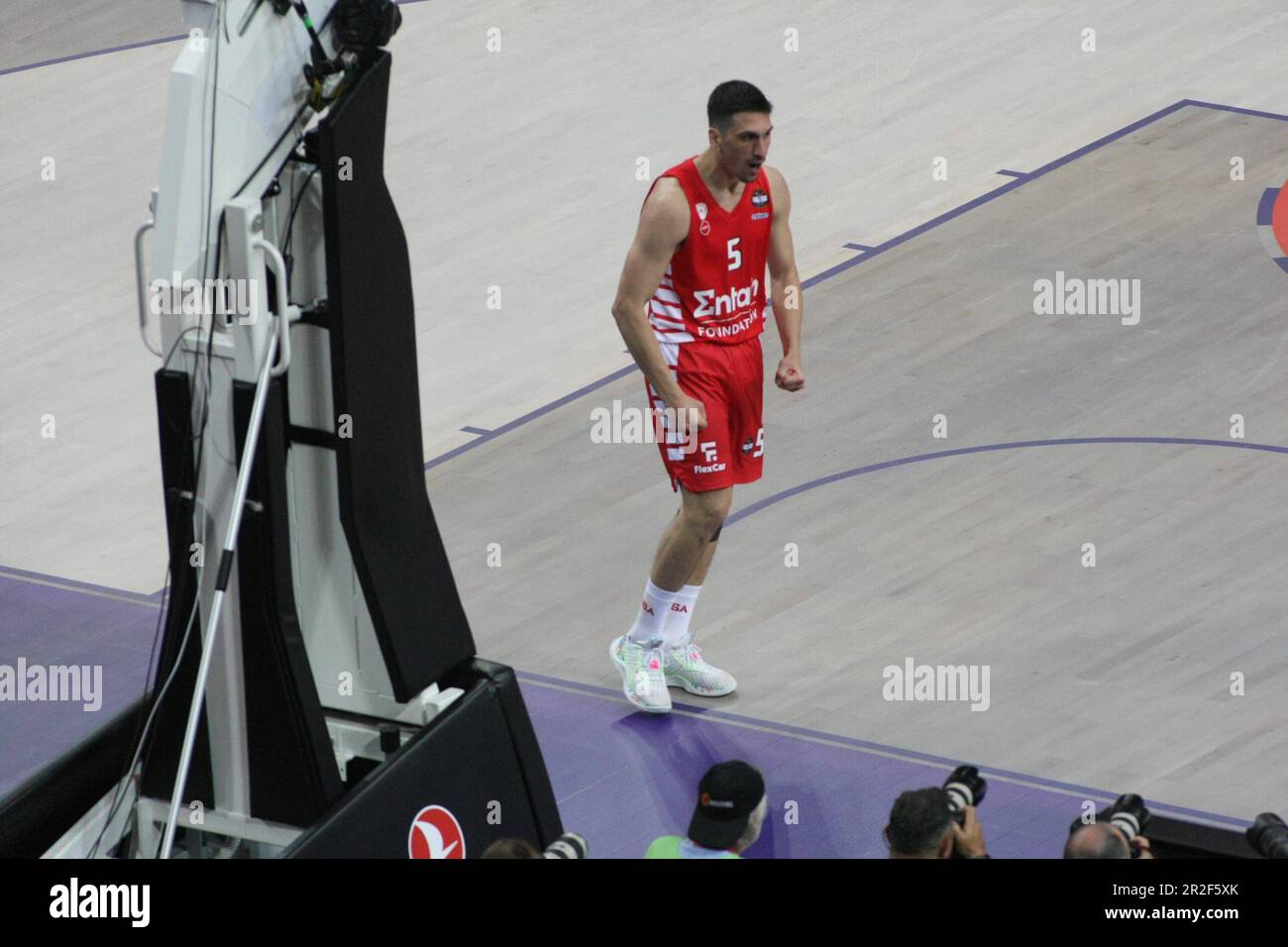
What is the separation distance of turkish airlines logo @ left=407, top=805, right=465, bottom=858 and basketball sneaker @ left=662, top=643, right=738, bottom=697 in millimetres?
2234

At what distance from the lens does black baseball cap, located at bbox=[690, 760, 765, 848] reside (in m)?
6.55

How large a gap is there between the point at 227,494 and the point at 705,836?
5.80 ft

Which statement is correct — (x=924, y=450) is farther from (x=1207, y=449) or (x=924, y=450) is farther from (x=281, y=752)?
(x=281, y=752)

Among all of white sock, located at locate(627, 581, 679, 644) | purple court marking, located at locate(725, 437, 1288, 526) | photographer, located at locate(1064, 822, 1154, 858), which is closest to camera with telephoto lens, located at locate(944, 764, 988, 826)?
photographer, located at locate(1064, 822, 1154, 858)

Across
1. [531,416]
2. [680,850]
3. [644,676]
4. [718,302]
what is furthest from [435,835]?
[531,416]

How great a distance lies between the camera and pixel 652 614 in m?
9.44

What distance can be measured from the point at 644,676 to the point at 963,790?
3.00 meters

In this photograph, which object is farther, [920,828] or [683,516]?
[683,516]

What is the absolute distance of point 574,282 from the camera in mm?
13898

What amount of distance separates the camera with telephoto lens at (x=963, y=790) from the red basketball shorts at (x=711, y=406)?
251 centimetres

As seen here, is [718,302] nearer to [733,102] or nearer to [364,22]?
[733,102]

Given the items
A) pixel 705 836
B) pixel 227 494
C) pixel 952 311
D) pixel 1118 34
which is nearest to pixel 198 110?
pixel 227 494

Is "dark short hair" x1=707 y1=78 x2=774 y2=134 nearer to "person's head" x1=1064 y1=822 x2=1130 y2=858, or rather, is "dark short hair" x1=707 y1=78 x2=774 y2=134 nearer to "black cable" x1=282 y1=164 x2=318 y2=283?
"black cable" x1=282 y1=164 x2=318 y2=283

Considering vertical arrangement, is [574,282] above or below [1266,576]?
above
